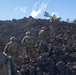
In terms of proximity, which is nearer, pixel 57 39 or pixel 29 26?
pixel 57 39

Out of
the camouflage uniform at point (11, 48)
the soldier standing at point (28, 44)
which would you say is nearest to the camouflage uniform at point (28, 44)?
the soldier standing at point (28, 44)

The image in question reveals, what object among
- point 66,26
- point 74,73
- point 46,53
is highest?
point 66,26

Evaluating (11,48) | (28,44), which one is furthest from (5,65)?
(28,44)

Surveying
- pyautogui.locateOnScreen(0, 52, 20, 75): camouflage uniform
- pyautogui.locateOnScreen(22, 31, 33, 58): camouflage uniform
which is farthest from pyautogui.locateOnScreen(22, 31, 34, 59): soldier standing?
pyautogui.locateOnScreen(0, 52, 20, 75): camouflage uniform

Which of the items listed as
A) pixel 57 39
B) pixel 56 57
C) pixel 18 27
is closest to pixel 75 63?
pixel 56 57

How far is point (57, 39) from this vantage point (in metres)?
20.3

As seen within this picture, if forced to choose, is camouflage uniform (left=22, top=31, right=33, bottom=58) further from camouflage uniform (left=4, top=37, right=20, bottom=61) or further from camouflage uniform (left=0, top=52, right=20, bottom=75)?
camouflage uniform (left=0, top=52, right=20, bottom=75)

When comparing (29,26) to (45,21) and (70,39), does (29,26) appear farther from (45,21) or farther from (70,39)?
(70,39)

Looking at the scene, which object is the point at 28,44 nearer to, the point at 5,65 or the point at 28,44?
the point at 28,44

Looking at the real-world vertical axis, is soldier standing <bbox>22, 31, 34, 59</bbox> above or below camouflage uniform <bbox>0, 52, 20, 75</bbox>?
above

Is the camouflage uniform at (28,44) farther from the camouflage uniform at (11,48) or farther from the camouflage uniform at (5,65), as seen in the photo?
the camouflage uniform at (5,65)

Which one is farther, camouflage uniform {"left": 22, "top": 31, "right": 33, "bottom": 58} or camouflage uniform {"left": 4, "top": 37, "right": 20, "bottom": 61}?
camouflage uniform {"left": 22, "top": 31, "right": 33, "bottom": 58}

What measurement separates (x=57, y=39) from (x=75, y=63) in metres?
4.54

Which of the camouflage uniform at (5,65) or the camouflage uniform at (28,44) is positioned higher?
the camouflage uniform at (28,44)
